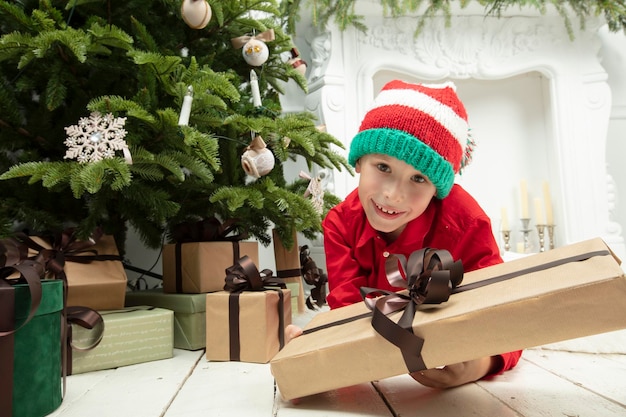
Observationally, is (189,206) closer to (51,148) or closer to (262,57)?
(51,148)

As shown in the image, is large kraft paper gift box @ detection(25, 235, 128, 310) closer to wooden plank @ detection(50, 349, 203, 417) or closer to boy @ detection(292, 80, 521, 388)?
wooden plank @ detection(50, 349, 203, 417)

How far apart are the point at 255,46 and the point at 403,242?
33.0 inches

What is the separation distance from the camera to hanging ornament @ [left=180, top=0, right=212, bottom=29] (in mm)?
1266

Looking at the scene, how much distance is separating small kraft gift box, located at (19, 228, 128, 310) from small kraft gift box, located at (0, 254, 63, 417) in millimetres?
369

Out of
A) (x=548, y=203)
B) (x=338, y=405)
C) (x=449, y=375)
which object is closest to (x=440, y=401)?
(x=449, y=375)

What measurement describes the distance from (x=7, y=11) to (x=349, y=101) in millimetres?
1716

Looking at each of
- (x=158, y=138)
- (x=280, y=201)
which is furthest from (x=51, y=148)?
(x=280, y=201)

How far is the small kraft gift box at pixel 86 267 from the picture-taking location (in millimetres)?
1140

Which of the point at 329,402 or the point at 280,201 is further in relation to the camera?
the point at 280,201

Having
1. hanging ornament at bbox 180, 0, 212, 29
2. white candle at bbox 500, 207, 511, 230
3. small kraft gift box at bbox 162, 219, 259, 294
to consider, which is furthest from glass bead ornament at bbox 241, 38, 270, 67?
white candle at bbox 500, 207, 511, 230

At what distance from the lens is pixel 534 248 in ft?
9.29

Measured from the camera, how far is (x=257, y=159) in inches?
52.6

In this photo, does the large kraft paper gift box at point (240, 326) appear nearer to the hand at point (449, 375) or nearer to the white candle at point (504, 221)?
the hand at point (449, 375)

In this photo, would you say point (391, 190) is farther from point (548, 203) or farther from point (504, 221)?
point (548, 203)
